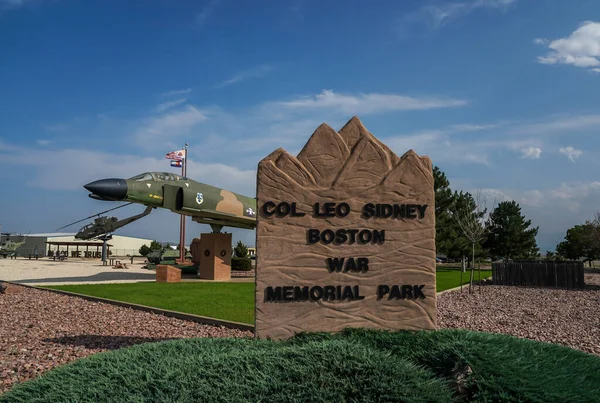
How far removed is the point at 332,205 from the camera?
6191mm

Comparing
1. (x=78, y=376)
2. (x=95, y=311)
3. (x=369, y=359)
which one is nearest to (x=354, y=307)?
(x=369, y=359)

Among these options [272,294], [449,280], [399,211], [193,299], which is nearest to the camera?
[272,294]

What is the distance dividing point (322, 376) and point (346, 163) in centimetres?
340

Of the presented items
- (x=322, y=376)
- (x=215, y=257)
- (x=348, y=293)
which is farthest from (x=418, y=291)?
(x=215, y=257)

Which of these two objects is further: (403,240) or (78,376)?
(403,240)

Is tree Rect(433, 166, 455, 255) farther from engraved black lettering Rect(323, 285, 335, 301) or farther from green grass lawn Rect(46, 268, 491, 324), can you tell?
engraved black lettering Rect(323, 285, 335, 301)

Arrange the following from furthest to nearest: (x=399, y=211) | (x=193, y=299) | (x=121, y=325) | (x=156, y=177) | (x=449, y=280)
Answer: (x=449, y=280)
(x=156, y=177)
(x=193, y=299)
(x=121, y=325)
(x=399, y=211)

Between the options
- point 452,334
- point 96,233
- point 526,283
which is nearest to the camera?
point 452,334

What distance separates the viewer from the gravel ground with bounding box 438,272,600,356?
895 cm

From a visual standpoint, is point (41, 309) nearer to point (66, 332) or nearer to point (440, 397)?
point (66, 332)

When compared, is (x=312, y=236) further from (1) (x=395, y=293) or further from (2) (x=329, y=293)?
(1) (x=395, y=293)

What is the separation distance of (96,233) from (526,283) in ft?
113

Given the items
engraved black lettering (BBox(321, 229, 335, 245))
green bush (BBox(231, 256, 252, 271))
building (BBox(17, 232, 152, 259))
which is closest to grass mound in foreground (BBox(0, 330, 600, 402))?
engraved black lettering (BBox(321, 229, 335, 245))

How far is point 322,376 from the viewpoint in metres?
3.52
